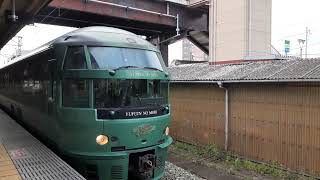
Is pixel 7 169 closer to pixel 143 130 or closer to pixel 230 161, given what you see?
pixel 143 130

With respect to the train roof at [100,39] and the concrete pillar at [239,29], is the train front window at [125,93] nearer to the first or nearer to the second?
the train roof at [100,39]

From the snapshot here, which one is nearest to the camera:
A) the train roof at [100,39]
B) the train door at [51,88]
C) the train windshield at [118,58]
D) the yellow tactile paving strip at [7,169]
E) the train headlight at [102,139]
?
the yellow tactile paving strip at [7,169]

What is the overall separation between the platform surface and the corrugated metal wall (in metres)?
5.64

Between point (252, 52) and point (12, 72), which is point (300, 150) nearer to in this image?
point (12, 72)

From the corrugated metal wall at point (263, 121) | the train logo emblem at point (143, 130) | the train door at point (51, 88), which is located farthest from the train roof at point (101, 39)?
the corrugated metal wall at point (263, 121)

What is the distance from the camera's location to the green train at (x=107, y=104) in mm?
6496

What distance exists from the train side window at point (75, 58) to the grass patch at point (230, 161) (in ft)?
16.3

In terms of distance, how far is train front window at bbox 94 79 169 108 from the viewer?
656cm

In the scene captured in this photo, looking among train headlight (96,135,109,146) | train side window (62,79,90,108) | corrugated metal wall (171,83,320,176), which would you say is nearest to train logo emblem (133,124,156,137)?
train headlight (96,135,109,146)

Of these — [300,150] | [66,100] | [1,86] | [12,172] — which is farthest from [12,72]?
[300,150]

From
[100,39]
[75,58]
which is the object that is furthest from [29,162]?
[100,39]

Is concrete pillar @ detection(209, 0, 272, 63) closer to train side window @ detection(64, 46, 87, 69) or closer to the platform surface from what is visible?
the platform surface

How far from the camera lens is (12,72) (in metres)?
12.6

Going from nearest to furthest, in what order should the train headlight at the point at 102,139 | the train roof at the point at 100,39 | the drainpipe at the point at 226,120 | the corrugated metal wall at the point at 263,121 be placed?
1. the train headlight at the point at 102,139
2. the train roof at the point at 100,39
3. the corrugated metal wall at the point at 263,121
4. the drainpipe at the point at 226,120
